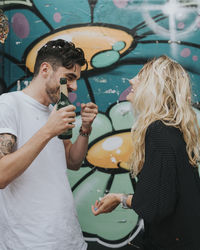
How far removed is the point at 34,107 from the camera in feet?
6.34

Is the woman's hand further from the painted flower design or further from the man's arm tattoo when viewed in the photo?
the painted flower design

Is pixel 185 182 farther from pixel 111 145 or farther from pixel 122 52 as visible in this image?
pixel 122 52

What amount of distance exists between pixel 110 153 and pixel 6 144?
1.95 metres

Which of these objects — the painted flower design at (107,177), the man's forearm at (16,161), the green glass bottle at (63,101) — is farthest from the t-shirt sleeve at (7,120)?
the painted flower design at (107,177)

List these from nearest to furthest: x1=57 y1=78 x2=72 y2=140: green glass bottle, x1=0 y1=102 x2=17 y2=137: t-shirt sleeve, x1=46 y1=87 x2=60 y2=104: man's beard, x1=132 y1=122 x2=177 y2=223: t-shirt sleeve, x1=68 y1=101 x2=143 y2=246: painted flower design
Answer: x1=132 y1=122 x2=177 y2=223: t-shirt sleeve → x1=0 y1=102 x2=17 y2=137: t-shirt sleeve → x1=57 y1=78 x2=72 y2=140: green glass bottle → x1=46 y1=87 x2=60 y2=104: man's beard → x1=68 y1=101 x2=143 y2=246: painted flower design

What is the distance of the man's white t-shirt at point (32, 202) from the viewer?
5.57 feet

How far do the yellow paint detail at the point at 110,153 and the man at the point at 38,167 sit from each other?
136cm

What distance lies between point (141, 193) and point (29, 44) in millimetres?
2630

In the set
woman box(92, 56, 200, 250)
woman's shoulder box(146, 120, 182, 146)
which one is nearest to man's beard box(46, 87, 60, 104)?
woman box(92, 56, 200, 250)

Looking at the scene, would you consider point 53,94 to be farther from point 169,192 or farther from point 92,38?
point 92,38

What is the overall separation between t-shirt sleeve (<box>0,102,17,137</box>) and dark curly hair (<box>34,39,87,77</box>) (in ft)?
1.61

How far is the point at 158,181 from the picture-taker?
1.50 meters

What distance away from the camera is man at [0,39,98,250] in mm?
1596

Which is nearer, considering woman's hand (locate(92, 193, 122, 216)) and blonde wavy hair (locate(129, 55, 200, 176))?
blonde wavy hair (locate(129, 55, 200, 176))
